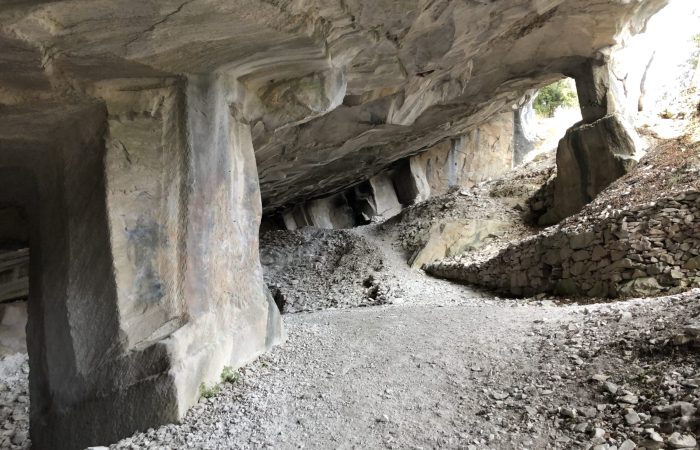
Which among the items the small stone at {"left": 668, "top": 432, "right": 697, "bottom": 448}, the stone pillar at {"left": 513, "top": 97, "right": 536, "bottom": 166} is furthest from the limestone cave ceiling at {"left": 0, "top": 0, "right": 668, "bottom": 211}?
the stone pillar at {"left": 513, "top": 97, "right": 536, "bottom": 166}

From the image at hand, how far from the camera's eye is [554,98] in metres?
19.8

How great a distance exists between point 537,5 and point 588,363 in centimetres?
495

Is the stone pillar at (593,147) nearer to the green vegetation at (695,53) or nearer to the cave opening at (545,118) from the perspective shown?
the cave opening at (545,118)

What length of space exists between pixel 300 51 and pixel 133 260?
7.66 feet

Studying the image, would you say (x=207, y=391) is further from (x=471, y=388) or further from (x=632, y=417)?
(x=632, y=417)

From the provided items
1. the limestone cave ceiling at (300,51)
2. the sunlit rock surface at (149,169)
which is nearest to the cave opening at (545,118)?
the limestone cave ceiling at (300,51)

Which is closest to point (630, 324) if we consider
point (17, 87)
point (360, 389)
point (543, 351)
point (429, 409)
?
point (543, 351)

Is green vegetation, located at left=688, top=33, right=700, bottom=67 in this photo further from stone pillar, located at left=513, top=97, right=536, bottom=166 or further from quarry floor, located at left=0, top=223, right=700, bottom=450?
quarry floor, located at left=0, top=223, right=700, bottom=450

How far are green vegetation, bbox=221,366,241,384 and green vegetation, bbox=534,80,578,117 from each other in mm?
18279

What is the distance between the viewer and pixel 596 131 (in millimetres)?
9883

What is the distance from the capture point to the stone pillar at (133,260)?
385 centimetres

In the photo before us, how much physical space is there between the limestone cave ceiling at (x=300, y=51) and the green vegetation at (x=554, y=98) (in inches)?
367

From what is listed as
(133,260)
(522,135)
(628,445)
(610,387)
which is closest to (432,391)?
(610,387)

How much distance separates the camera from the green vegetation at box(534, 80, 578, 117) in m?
19.5
